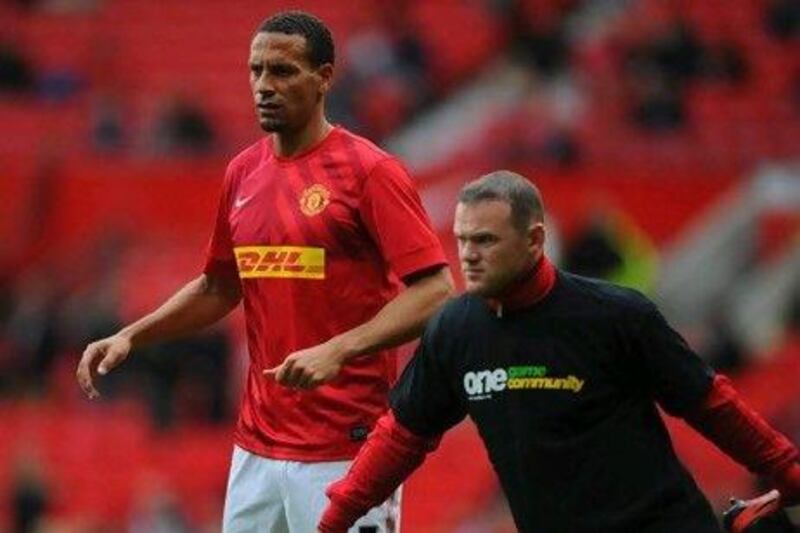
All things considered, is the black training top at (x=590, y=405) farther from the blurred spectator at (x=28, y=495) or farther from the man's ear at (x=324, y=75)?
the blurred spectator at (x=28, y=495)

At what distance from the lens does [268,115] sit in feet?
20.6

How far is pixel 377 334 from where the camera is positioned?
6.04m

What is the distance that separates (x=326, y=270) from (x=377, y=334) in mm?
297

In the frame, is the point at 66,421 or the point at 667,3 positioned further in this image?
the point at 667,3

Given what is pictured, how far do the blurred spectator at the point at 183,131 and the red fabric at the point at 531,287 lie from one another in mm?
12027

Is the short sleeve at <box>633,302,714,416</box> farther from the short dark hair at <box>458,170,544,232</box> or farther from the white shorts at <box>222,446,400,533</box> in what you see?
the white shorts at <box>222,446,400,533</box>

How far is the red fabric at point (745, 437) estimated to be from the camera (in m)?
5.67

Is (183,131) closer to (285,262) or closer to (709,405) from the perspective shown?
(285,262)

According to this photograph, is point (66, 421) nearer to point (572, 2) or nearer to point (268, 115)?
point (572, 2)

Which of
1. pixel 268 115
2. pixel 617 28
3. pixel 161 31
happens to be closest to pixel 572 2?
pixel 617 28

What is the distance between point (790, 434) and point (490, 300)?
9466 mm

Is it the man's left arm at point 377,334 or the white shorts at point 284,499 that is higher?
the man's left arm at point 377,334

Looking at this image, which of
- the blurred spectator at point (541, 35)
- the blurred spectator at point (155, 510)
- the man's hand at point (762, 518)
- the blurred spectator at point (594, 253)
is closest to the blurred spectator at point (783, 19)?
the blurred spectator at point (541, 35)

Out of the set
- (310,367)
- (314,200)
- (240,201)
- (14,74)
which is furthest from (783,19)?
(310,367)
